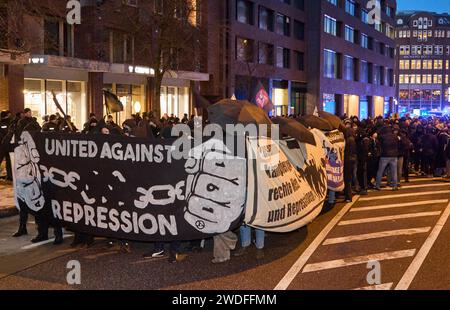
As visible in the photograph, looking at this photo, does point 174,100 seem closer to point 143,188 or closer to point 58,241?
point 58,241

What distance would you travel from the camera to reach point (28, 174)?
8.88 m

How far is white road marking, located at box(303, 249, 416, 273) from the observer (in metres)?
7.70

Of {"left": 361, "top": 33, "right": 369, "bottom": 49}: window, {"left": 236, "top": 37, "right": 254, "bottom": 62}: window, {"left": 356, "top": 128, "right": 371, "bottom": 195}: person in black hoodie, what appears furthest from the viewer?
{"left": 361, "top": 33, "right": 369, "bottom": 49}: window

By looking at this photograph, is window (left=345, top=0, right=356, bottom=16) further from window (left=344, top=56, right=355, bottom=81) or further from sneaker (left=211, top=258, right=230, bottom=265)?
→ sneaker (left=211, top=258, right=230, bottom=265)

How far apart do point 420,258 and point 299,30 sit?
48.0m

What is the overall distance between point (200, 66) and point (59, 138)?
94.8 feet

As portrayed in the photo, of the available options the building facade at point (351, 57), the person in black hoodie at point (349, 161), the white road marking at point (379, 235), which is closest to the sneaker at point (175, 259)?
the white road marking at point (379, 235)

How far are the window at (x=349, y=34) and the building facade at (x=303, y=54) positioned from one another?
11cm

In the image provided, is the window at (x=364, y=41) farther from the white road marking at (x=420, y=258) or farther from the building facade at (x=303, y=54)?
the white road marking at (x=420, y=258)

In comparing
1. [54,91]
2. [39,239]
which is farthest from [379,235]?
[54,91]

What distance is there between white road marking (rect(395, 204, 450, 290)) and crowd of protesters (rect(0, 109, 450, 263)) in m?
2.01

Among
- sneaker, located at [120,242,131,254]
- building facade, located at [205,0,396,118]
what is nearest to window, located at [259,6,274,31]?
building facade, located at [205,0,396,118]

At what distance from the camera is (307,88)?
183ft

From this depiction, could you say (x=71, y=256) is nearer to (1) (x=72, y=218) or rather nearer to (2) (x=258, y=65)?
(1) (x=72, y=218)
